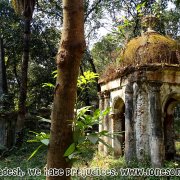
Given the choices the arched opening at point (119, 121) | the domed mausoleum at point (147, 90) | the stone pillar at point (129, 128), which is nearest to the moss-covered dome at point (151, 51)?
the domed mausoleum at point (147, 90)

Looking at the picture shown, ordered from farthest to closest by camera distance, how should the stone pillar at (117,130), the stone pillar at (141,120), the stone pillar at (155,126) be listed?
the stone pillar at (117,130) → the stone pillar at (141,120) → the stone pillar at (155,126)

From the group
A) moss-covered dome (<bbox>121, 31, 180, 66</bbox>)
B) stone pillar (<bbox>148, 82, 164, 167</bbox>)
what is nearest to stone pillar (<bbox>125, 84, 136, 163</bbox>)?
stone pillar (<bbox>148, 82, 164, 167</bbox>)

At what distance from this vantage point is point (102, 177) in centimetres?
717

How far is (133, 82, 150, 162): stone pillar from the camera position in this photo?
8039 mm

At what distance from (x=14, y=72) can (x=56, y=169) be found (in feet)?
64.2

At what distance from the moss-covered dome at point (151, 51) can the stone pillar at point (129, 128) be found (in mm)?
918

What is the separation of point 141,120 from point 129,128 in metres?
0.48

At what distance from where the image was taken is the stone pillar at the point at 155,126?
757 cm

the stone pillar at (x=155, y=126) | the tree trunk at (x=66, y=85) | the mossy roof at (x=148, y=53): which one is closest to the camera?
the tree trunk at (x=66, y=85)

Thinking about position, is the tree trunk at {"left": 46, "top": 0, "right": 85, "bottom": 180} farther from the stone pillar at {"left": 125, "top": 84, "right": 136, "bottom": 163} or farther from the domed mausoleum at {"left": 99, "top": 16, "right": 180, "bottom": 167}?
the stone pillar at {"left": 125, "top": 84, "right": 136, "bottom": 163}

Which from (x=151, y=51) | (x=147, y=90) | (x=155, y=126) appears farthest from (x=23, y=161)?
(x=151, y=51)

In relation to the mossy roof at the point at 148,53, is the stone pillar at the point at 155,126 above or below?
below

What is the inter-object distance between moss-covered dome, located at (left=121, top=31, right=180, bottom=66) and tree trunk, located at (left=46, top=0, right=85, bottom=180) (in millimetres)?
6853

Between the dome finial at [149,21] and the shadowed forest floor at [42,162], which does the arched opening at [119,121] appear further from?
the dome finial at [149,21]
